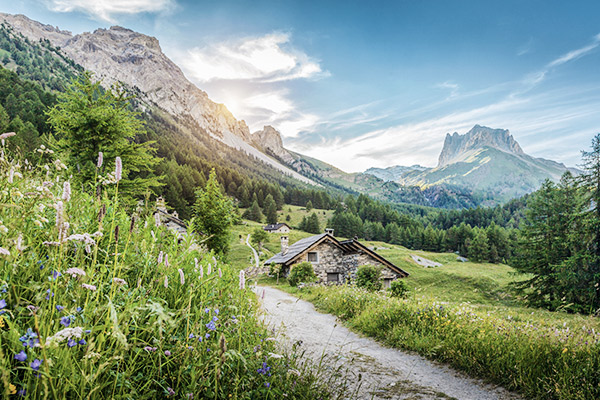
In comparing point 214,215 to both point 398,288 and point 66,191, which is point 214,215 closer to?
point 398,288

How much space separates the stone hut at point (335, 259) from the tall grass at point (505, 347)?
2344 cm

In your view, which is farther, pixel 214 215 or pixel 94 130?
pixel 214 215

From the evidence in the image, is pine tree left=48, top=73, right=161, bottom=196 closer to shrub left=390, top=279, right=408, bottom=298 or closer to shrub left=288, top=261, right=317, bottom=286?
shrub left=390, top=279, right=408, bottom=298

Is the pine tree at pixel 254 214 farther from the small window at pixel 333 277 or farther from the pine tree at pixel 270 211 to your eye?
the small window at pixel 333 277

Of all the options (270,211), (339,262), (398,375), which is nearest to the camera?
(398,375)

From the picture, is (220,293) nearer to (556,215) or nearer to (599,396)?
(599,396)

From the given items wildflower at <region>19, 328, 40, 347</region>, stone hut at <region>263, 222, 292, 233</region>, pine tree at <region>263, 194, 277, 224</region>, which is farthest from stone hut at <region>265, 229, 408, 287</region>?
pine tree at <region>263, 194, 277, 224</region>

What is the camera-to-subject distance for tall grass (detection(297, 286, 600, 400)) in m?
4.24

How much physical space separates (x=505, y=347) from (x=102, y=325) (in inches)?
244

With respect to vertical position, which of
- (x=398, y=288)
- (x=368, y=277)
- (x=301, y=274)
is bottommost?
(x=301, y=274)

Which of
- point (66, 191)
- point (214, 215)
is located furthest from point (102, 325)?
point (214, 215)

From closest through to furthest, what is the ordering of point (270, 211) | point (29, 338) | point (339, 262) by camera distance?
point (29, 338) < point (339, 262) < point (270, 211)

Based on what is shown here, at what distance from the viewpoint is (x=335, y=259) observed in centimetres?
3278

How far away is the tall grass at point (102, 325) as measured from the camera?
1693 mm
